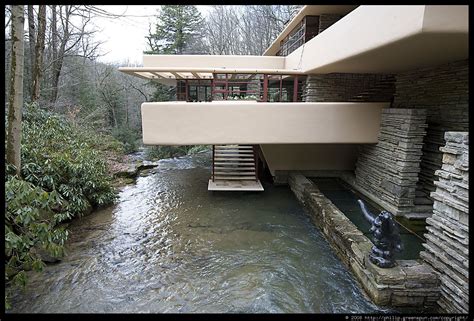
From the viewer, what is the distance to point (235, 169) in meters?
10.9

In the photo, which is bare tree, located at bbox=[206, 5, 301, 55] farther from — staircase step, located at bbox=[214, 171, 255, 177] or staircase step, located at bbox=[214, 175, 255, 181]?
staircase step, located at bbox=[214, 175, 255, 181]

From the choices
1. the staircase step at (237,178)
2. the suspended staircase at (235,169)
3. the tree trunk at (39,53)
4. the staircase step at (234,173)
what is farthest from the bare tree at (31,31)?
the staircase step at (237,178)

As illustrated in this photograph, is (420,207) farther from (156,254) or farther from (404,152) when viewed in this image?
(156,254)

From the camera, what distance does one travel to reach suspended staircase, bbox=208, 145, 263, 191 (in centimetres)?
971

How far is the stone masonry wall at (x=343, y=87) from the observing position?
10258 mm

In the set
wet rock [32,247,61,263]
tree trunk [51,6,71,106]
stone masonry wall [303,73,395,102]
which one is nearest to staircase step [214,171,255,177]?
stone masonry wall [303,73,395,102]

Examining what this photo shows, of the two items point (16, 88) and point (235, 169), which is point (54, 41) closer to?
point (16, 88)

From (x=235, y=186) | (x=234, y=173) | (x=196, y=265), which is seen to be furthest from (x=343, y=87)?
(x=196, y=265)

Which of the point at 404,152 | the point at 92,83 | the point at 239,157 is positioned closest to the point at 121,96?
the point at 92,83

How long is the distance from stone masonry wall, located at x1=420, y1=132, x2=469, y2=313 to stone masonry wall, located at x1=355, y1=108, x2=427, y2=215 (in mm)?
2982

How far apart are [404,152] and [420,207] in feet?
5.23

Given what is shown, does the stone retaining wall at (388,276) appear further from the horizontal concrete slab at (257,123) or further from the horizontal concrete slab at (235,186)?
the horizontal concrete slab at (235,186)

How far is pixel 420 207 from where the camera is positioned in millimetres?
7406

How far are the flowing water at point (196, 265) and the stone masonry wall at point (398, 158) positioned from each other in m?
2.41
